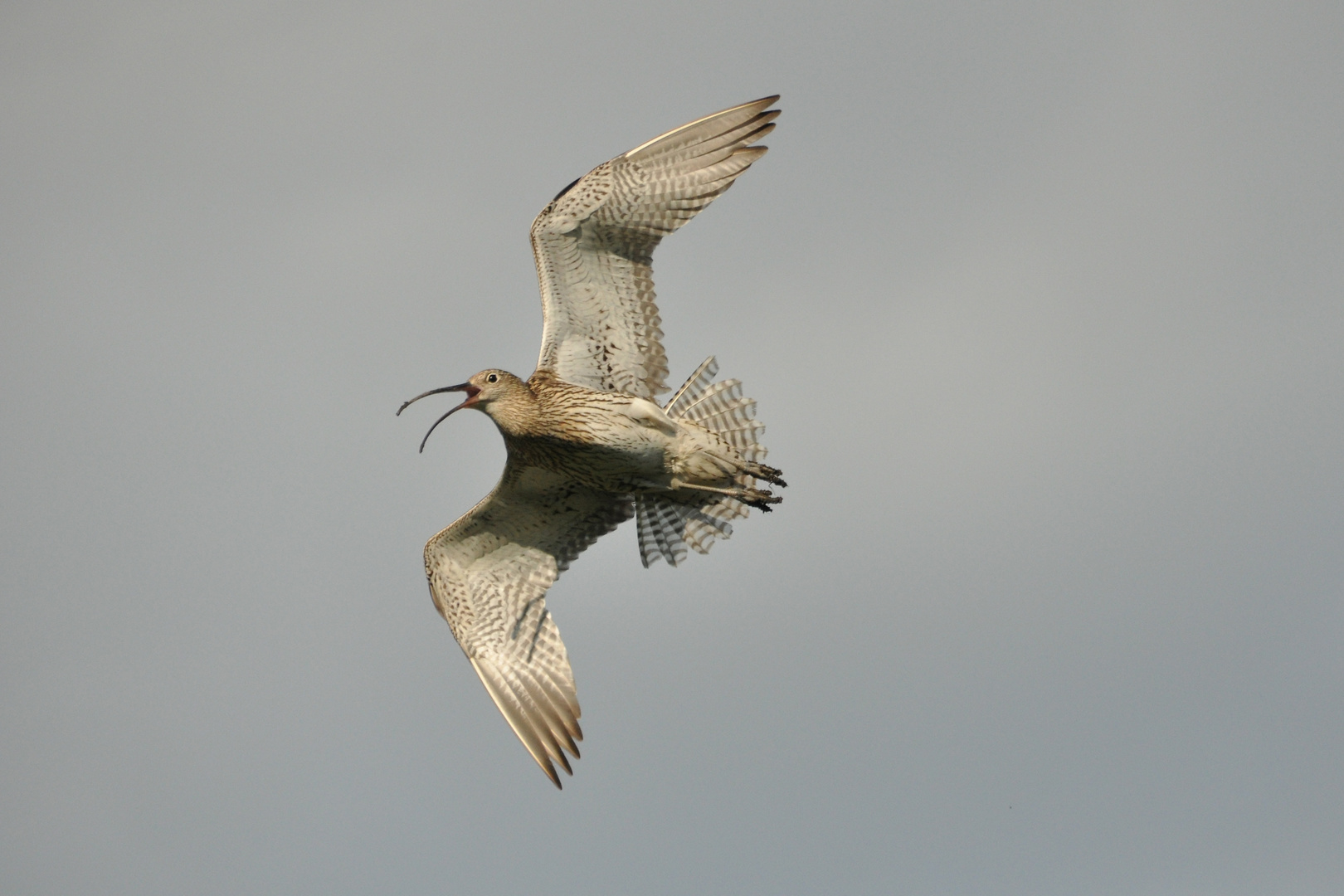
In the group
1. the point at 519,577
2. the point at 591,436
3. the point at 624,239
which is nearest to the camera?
the point at 591,436

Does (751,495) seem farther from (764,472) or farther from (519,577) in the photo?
(519,577)

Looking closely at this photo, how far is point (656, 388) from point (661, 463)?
0.70m

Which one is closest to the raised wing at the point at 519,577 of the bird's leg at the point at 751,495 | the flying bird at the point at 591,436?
the flying bird at the point at 591,436

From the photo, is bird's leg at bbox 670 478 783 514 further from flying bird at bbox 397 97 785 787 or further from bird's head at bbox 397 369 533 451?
bird's head at bbox 397 369 533 451

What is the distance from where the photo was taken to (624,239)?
12.1 metres

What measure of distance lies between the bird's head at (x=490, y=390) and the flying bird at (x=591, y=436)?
0.01m

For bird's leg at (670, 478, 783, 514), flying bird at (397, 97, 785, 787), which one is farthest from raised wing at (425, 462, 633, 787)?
bird's leg at (670, 478, 783, 514)

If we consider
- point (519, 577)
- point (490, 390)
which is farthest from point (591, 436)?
point (519, 577)

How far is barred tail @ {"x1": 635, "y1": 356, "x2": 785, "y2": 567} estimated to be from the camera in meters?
12.7

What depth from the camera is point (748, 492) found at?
12.6 meters

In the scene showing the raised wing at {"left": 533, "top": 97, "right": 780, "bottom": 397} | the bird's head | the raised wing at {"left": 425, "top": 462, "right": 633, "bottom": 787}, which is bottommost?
the raised wing at {"left": 425, "top": 462, "right": 633, "bottom": 787}

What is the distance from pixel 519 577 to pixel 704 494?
1.87 m

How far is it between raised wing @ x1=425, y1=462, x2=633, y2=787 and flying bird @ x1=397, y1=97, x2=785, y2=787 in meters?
0.01

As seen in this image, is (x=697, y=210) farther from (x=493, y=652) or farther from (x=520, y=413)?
(x=493, y=652)
